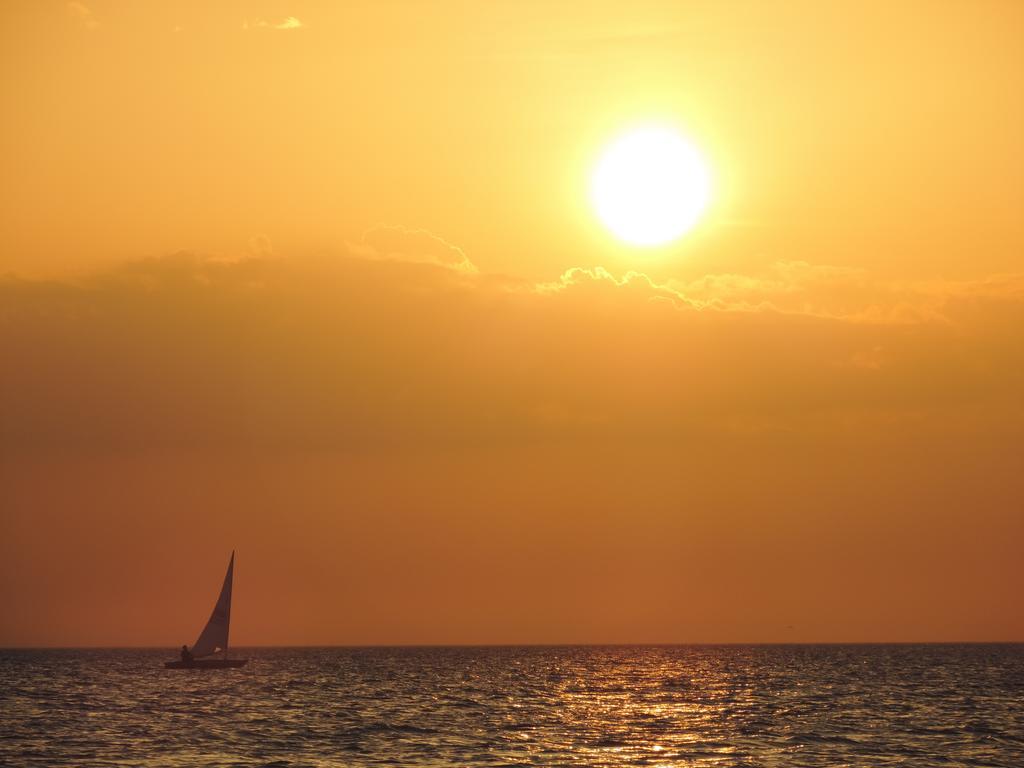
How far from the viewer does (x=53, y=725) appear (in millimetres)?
89312

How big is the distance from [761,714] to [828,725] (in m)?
10.9

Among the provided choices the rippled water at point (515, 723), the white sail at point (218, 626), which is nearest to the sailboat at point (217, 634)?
the white sail at point (218, 626)

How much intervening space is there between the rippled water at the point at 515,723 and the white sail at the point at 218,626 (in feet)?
41.3

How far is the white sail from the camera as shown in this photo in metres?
168

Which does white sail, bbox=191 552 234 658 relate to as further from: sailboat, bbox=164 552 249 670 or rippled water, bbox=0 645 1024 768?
rippled water, bbox=0 645 1024 768

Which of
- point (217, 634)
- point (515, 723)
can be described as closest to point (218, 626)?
point (217, 634)

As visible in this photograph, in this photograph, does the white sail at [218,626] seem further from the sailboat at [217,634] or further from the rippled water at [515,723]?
the rippled water at [515,723]

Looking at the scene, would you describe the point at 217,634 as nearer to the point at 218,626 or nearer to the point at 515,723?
the point at 218,626

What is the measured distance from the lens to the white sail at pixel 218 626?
167750 mm

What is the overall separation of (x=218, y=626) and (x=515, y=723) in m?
89.8

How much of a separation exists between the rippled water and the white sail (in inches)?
496

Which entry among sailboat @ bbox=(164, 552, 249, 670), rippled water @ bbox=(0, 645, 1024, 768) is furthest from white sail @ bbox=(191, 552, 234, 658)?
rippled water @ bbox=(0, 645, 1024, 768)

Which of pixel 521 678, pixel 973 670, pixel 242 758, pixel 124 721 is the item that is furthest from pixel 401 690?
pixel 973 670

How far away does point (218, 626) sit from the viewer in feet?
562
